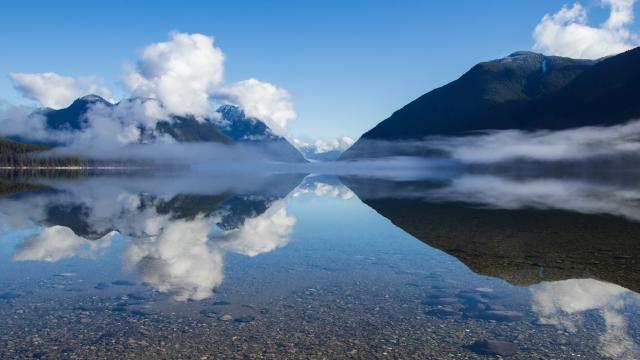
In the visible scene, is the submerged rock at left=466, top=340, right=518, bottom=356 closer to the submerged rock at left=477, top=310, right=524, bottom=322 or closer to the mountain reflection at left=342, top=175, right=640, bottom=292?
the submerged rock at left=477, top=310, right=524, bottom=322

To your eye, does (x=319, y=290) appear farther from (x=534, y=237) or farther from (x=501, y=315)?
(x=534, y=237)

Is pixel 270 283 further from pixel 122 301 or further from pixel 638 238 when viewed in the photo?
pixel 638 238

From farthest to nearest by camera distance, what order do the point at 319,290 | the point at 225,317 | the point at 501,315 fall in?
1. the point at 319,290
2. the point at 501,315
3. the point at 225,317

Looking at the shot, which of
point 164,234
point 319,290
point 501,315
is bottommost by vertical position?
point 319,290

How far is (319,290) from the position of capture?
25969 millimetres

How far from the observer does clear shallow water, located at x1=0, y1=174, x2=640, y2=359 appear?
1805cm

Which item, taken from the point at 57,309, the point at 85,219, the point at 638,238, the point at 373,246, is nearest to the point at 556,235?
the point at 638,238

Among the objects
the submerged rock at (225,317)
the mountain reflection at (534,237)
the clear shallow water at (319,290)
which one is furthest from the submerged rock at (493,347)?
the submerged rock at (225,317)

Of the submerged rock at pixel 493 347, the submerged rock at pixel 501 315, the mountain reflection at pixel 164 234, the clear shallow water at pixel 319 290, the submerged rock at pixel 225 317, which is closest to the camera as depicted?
the submerged rock at pixel 493 347

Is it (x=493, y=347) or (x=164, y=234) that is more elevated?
(x=164, y=234)

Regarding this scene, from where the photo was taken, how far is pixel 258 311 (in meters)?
22.0

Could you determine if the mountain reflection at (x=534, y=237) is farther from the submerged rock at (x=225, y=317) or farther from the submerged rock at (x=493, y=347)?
the submerged rock at (x=225, y=317)

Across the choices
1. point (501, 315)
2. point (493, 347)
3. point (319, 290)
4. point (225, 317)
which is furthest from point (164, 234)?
point (493, 347)

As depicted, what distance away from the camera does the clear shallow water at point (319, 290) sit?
711 inches
